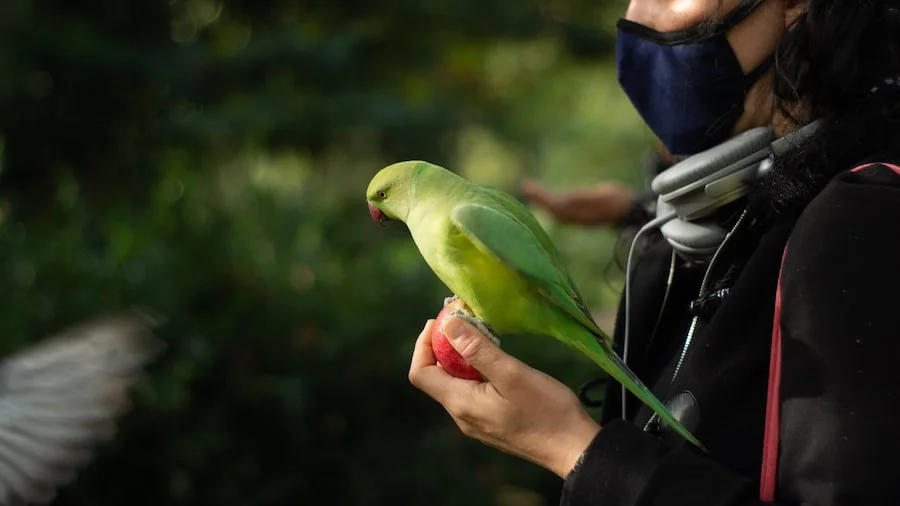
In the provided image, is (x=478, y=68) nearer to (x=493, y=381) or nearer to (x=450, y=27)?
(x=450, y=27)

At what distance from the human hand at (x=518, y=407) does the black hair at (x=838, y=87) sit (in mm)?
437

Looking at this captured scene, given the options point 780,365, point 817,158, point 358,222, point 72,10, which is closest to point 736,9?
point 817,158

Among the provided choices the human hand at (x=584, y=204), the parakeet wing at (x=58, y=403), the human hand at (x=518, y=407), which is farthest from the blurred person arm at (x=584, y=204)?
the human hand at (x=518, y=407)

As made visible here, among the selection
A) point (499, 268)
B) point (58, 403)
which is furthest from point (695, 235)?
point (58, 403)

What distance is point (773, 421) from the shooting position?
1.27 meters

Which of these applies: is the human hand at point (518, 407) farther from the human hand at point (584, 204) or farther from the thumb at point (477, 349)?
the human hand at point (584, 204)

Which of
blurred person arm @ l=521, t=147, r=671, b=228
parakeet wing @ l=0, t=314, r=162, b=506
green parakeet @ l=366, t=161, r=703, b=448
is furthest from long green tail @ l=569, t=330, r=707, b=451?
blurred person arm @ l=521, t=147, r=671, b=228

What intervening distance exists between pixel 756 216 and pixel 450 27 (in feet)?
18.4

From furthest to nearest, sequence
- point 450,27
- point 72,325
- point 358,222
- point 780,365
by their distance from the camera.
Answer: point 450,27
point 358,222
point 72,325
point 780,365

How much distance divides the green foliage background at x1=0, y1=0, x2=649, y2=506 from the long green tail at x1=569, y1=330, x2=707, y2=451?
115 centimetres

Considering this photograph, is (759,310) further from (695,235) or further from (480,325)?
(480,325)

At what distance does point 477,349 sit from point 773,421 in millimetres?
435

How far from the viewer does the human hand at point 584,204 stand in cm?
381

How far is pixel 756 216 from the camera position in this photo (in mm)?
1516
